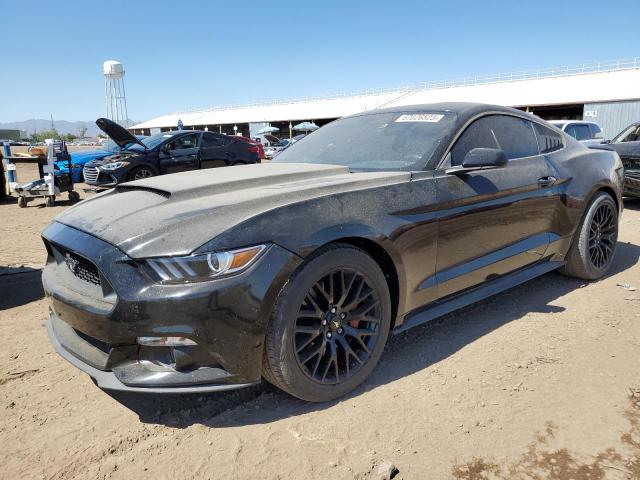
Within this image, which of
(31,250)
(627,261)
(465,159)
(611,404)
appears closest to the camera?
(611,404)

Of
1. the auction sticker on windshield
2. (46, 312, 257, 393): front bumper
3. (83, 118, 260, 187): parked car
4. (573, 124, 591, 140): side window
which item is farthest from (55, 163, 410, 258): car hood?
(573, 124, 591, 140): side window

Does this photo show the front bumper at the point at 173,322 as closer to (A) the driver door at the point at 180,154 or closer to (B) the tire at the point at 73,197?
(A) the driver door at the point at 180,154

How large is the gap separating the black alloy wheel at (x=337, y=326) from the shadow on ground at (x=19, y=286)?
9.25ft

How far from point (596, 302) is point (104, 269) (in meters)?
3.68

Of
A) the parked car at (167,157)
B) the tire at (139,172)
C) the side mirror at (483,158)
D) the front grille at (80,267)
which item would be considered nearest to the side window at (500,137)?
the side mirror at (483,158)

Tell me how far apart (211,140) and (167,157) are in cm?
122

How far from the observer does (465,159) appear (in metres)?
2.97

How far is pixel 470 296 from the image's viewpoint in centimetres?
317

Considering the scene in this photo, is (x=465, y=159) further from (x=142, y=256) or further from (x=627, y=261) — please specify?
(x=627, y=261)

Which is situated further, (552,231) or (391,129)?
(552,231)

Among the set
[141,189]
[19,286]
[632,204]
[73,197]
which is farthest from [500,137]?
[73,197]

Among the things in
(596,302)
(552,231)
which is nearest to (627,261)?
(596,302)

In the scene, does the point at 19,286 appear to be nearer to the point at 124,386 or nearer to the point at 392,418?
the point at 124,386

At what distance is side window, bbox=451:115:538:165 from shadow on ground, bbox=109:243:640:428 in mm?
1179
